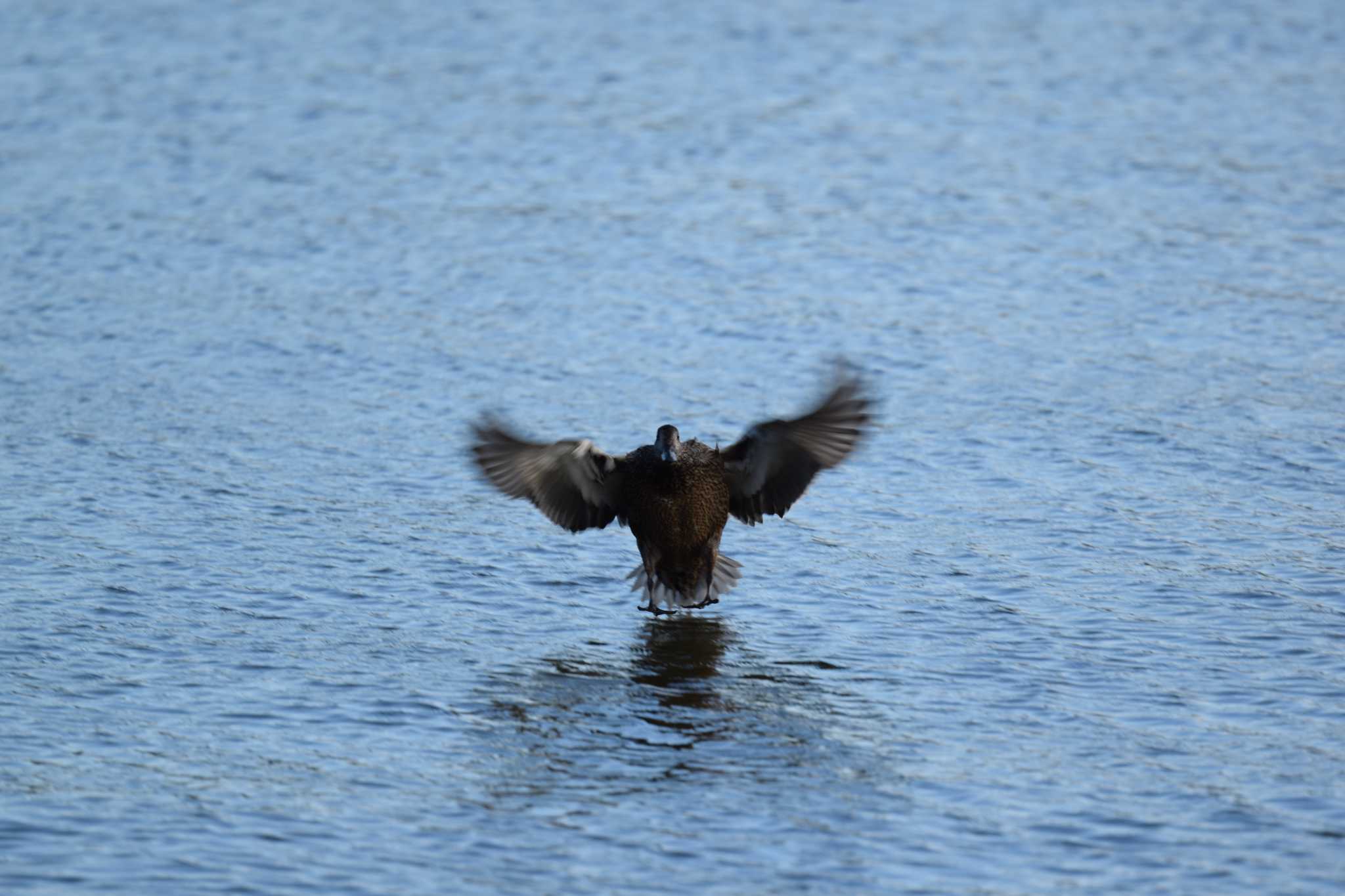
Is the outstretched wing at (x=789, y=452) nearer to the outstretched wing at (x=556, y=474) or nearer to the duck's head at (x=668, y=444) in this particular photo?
the duck's head at (x=668, y=444)

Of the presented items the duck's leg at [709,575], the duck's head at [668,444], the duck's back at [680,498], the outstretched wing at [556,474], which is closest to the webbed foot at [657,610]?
the duck's leg at [709,575]

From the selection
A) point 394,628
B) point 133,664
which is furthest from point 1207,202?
point 133,664

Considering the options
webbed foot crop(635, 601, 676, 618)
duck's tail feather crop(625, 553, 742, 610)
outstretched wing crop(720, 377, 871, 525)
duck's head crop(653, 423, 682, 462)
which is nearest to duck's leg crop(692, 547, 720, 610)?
duck's tail feather crop(625, 553, 742, 610)

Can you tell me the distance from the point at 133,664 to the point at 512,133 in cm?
1043

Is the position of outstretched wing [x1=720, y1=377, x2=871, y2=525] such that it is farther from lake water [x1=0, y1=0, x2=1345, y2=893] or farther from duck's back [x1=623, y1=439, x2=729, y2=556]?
lake water [x1=0, y1=0, x2=1345, y2=893]

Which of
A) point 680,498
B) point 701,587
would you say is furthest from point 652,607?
point 680,498

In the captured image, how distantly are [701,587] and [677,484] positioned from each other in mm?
467

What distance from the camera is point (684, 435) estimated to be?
1027 centimetres

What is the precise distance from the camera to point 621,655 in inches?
309

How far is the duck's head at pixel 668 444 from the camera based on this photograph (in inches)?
322

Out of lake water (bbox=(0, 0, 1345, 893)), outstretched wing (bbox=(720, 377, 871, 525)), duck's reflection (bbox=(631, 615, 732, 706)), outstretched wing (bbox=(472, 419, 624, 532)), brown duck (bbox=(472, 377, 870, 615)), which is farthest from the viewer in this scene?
brown duck (bbox=(472, 377, 870, 615))

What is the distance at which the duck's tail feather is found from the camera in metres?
8.30

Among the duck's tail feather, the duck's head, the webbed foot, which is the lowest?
the webbed foot

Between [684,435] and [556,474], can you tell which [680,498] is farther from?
[684,435]
